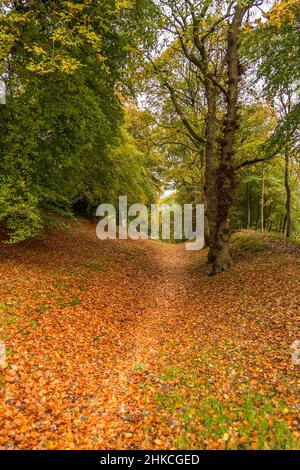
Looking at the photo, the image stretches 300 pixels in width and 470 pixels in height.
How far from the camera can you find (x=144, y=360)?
652 centimetres

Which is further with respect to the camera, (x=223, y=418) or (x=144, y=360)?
(x=144, y=360)

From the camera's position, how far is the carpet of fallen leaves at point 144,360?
4289 millimetres

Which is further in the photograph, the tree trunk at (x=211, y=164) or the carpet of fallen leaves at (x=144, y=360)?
the tree trunk at (x=211, y=164)

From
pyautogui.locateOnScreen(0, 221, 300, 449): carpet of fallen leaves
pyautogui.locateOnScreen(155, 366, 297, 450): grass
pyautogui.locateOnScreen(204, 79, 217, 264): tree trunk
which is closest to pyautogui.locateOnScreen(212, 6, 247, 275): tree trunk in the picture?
pyautogui.locateOnScreen(204, 79, 217, 264): tree trunk

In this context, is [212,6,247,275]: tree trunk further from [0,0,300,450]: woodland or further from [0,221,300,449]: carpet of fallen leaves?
[0,221,300,449]: carpet of fallen leaves

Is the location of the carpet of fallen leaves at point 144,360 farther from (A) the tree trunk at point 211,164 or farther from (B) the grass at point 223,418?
(A) the tree trunk at point 211,164

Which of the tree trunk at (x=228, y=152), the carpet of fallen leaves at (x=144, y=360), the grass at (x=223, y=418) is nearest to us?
the grass at (x=223, y=418)

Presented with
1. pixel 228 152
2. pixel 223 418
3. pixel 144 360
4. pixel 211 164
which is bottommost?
pixel 144 360

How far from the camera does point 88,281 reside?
10562mm

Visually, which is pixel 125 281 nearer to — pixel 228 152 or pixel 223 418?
pixel 228 152

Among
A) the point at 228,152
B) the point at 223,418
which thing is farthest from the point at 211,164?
the point at 223,418

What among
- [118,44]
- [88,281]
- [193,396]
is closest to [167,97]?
[118,44]

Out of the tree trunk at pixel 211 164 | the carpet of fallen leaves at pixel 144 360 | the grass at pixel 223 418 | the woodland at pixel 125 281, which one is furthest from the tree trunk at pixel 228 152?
the grass at pixel 223 418

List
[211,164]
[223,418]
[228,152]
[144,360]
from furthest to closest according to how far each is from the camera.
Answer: [211,164]
[228,152]
[144,360]
[223,418]
